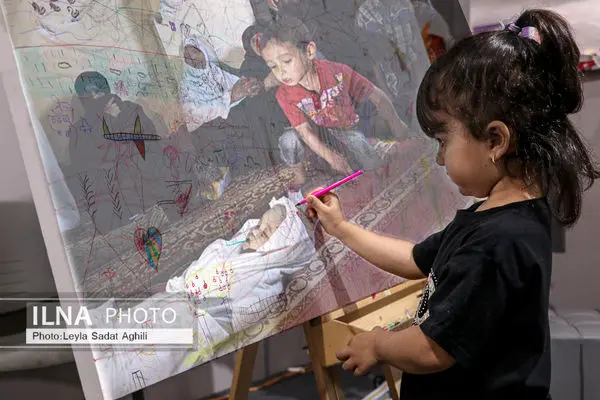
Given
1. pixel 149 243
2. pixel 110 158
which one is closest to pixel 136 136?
pixel 110 158

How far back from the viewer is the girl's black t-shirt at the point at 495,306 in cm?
76

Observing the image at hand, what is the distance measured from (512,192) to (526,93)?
0.15m

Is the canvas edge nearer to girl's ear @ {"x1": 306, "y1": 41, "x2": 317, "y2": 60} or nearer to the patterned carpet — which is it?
the patterned carpet

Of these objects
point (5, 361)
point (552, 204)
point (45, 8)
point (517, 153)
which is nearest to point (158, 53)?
point (45, 8)

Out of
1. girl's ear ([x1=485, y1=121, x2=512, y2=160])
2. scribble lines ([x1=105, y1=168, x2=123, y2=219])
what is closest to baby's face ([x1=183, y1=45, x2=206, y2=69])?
scribble lines ([x1=105, y1=168, x2=123, y2=219])

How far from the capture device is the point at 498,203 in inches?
33.7

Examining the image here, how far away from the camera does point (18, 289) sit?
1602mm

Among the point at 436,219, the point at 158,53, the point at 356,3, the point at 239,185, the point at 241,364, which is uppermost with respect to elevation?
the point at 356,3

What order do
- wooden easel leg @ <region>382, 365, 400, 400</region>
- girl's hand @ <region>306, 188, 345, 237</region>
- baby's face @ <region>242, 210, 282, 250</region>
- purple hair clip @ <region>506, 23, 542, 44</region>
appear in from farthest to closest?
wooden easel leg @ <region>382, 365, 400, 400</region>, girl's hand @ <region>306, 188, 345, 237</region>, baby's face @ <region>242, 210, 282, 250</region>, purple hair clip @ <region>506, 23, 542, 44</region>

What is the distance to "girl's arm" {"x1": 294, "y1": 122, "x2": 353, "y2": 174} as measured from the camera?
1088mm

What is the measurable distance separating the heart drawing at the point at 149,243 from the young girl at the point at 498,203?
0.37 m

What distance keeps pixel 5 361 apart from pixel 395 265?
103cm

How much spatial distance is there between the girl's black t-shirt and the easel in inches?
9.5

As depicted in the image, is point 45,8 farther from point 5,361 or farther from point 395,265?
point 5,361
